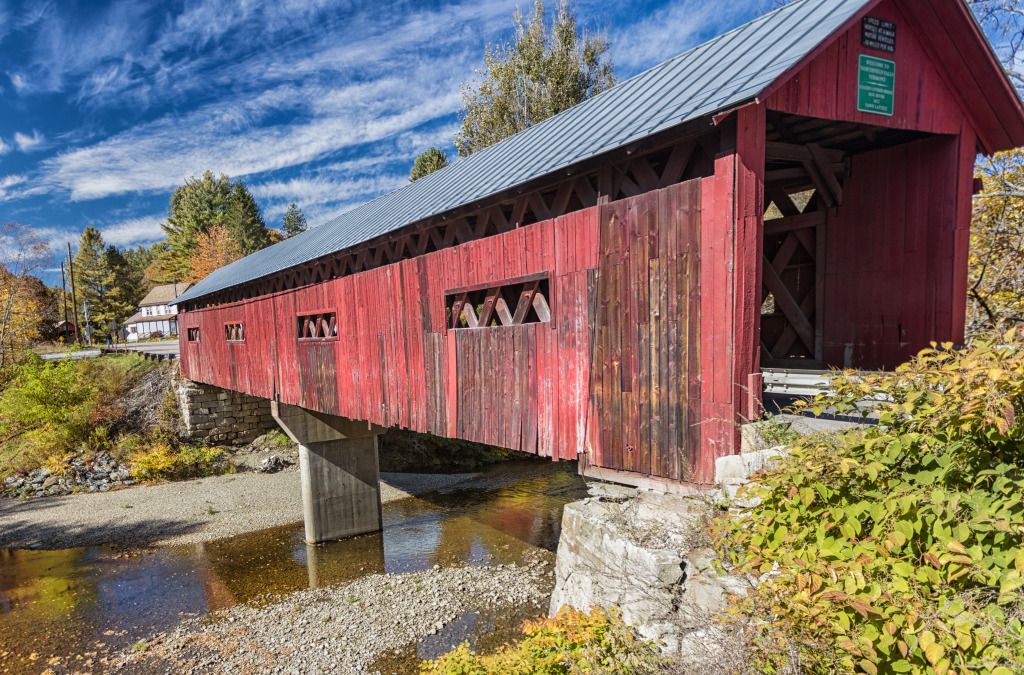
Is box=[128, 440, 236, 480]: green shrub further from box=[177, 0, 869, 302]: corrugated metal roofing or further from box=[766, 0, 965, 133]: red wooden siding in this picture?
box=[766, 0, 965, 133]: red wooden siding

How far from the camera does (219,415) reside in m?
20.0

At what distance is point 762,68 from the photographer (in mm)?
4129

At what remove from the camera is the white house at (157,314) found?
1801 inches

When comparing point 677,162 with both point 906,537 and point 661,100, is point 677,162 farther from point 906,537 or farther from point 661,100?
point 906,537

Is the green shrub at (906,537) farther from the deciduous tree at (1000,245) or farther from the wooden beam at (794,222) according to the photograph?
the deciduous tree at (1000,245)

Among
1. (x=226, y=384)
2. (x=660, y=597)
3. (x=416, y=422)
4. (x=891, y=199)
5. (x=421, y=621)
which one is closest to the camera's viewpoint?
(x=660, y=597)

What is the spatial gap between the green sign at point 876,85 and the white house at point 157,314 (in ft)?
166

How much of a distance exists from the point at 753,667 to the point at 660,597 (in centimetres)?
80

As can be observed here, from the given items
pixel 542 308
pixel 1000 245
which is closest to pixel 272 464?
pixel 542 308

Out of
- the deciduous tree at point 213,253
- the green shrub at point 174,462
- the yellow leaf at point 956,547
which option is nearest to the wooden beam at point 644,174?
the yellow leaf at point 956,547

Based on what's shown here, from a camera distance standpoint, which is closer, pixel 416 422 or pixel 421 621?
pixel 416 422

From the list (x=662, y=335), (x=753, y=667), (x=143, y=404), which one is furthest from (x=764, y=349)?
(x=143, y=404)

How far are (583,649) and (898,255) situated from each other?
5.39 meters

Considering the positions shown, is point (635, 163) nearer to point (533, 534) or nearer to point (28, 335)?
point (533, 534)
